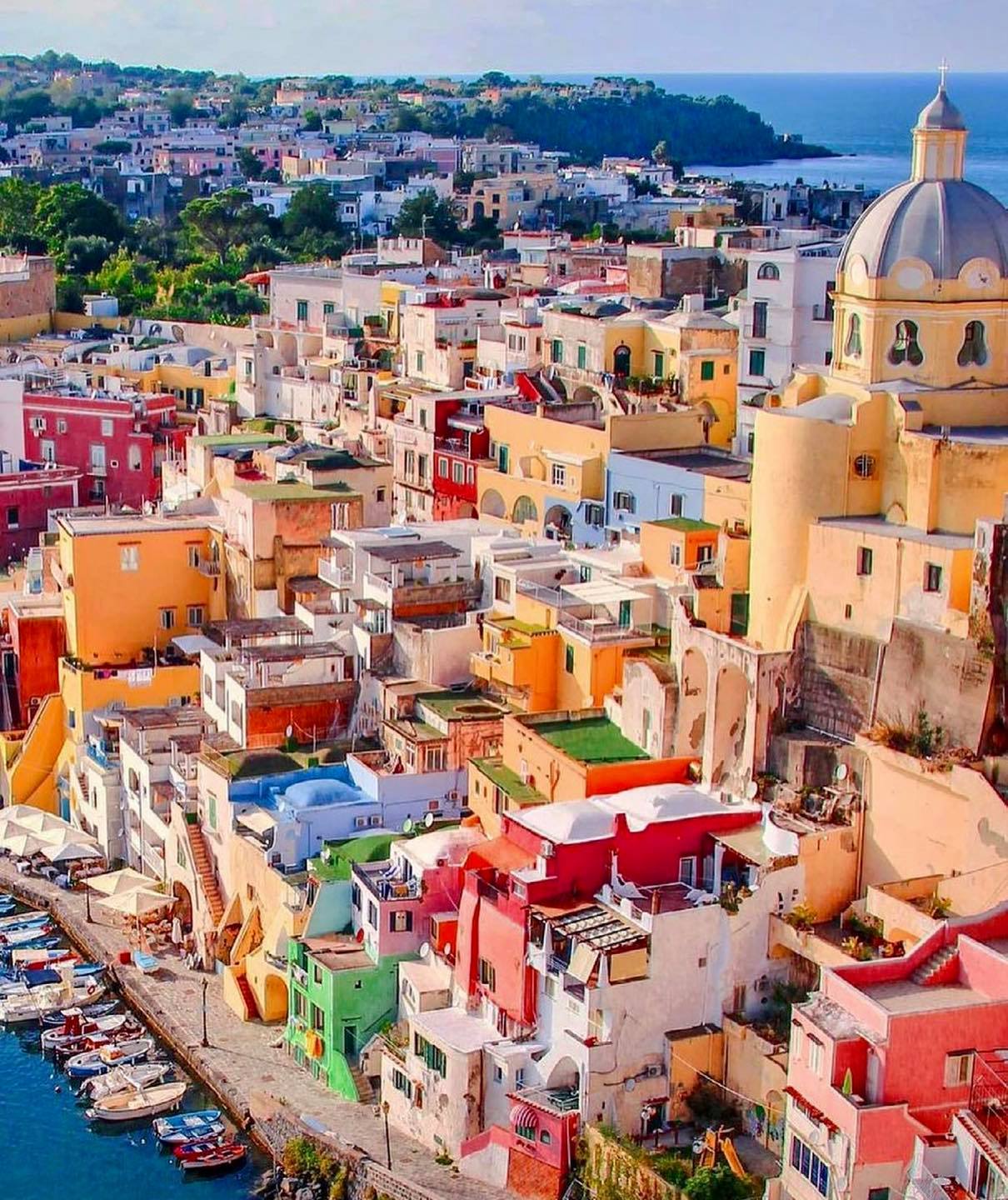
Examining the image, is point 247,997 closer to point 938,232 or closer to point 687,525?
point 687,525

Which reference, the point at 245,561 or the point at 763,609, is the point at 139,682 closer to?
the point at 245,561

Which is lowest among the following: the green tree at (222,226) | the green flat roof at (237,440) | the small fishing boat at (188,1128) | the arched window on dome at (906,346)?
the small fishing boat at (188,1128)

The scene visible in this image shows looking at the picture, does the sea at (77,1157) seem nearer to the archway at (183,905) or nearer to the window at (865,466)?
the archway at (183,905)

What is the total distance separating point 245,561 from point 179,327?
2362cm

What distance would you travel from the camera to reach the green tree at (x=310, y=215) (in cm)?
8138

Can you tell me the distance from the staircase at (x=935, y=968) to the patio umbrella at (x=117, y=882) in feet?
47.8

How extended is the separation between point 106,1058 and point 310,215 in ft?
183

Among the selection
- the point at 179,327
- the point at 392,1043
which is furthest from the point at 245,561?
the point at 179,327

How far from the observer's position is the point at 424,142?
116m

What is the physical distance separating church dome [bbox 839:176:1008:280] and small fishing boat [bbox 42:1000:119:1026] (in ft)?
48.3

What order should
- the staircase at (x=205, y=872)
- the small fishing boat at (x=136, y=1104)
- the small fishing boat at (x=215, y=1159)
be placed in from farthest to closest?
the staircase at (x=205, y=872) < the small fishing boat at (x=136, y=1104) < the small fishing boat at (x=215, y=1159)

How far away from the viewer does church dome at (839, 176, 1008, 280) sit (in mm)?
29938

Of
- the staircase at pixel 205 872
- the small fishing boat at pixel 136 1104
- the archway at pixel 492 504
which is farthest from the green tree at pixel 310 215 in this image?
the small fishing boat at pixel 136 1104

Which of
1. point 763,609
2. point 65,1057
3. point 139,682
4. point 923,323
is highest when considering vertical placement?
point 923,323
